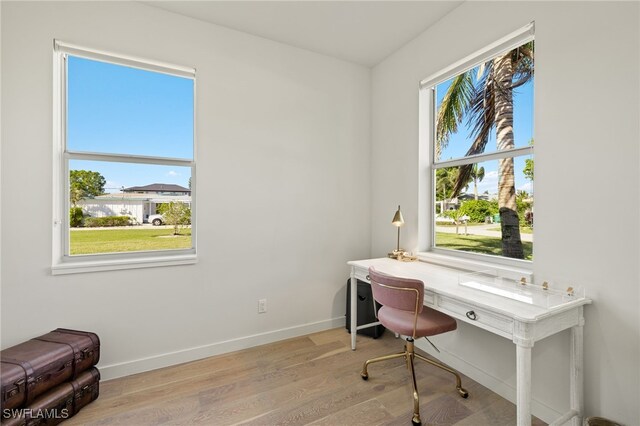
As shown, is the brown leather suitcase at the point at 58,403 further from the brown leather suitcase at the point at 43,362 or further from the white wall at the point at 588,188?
the white wall at the point at 588,188

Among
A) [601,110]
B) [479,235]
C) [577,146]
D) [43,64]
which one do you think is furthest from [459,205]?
[43,64]

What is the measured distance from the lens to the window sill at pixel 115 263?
2014 millimetres

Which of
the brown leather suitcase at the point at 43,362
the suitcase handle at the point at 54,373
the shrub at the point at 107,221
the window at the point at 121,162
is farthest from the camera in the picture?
the shrub at the point at 107,221

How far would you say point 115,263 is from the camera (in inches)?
84.6

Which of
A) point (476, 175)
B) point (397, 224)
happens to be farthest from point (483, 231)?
point (397, 224)

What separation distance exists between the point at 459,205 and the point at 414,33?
61.9 inches

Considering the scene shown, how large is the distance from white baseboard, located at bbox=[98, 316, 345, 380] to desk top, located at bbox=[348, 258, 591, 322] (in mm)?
905

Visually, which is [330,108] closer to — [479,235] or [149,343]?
[479,235]

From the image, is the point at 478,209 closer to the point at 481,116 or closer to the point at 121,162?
the point at 481,116

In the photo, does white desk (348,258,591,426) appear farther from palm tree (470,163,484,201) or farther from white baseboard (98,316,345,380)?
white baseboard (98,316,345,380)

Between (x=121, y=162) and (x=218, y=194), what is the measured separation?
0.74 meters

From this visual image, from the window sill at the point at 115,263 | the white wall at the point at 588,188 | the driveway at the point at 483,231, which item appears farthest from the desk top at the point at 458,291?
the window sill at the point at 115,263

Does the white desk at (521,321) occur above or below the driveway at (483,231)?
below

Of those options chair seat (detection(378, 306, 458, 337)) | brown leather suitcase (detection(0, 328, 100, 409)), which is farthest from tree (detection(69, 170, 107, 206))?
chair seat (detection(378, 306, 458, 337))
